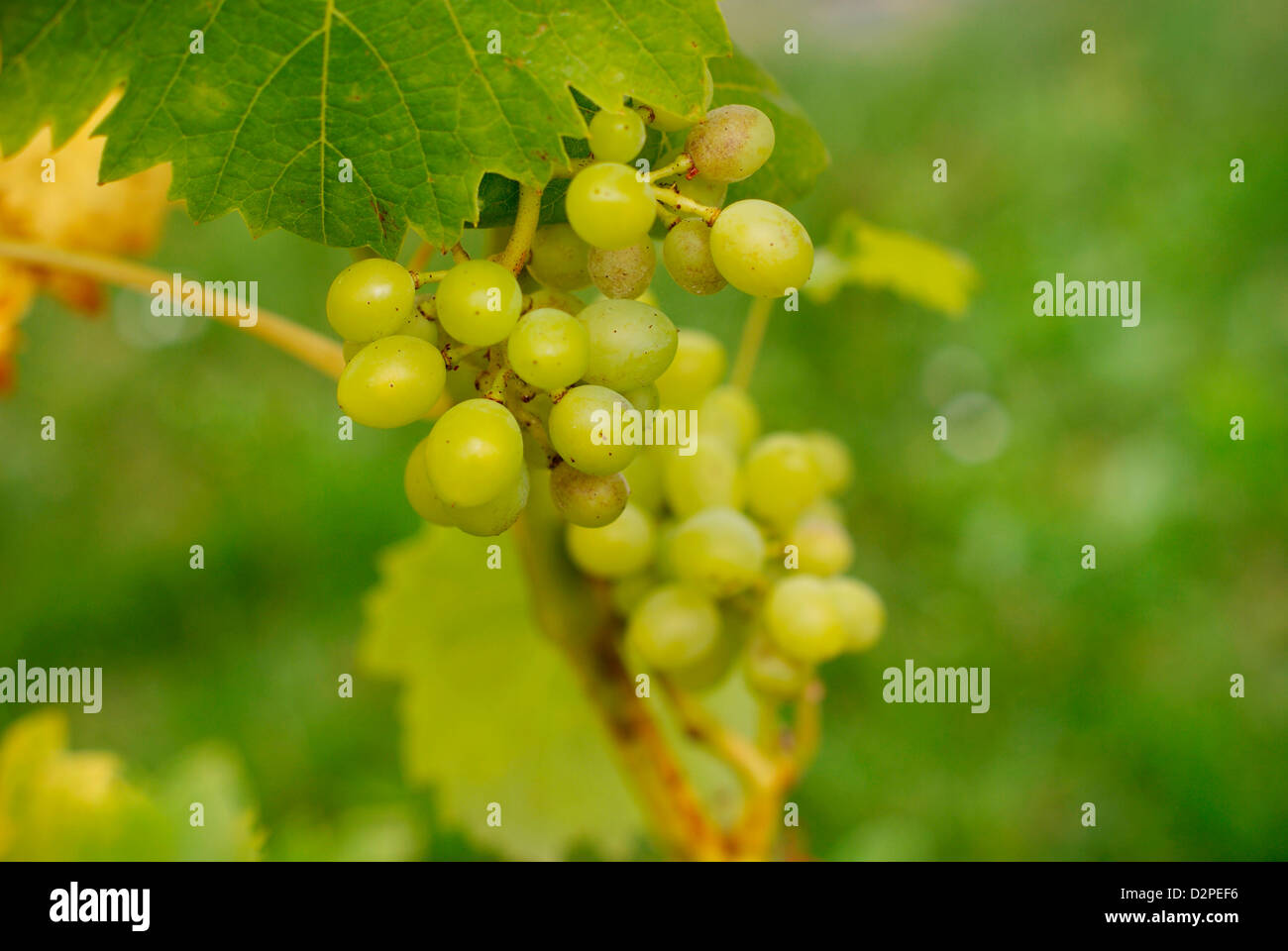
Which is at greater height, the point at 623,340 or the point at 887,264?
the point at 887,264

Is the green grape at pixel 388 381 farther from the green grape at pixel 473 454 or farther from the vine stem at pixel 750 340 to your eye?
the vine stem at pixel 750 340

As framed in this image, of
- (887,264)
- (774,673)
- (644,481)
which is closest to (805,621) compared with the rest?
(774,673)

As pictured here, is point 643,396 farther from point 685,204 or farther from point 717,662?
point 717,662

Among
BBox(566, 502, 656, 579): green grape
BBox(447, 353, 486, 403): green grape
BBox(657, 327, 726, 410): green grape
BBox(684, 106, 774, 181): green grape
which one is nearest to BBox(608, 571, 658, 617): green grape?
BBox(566, 502, 656, 579): green grape

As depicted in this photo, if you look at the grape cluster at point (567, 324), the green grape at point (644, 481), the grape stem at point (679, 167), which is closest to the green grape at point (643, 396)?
the grape cluster at point (567, 324)

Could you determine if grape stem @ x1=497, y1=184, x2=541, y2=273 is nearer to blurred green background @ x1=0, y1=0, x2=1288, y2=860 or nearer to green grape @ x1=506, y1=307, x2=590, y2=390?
green grape @ x1=506, y1=307, x2=590, y2=390

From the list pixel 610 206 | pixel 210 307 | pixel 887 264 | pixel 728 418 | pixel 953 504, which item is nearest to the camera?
pixel 610 206

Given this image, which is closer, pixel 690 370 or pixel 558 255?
pixel 558 255
